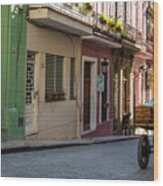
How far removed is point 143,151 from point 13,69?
1.14m

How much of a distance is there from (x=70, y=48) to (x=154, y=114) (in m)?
0.86

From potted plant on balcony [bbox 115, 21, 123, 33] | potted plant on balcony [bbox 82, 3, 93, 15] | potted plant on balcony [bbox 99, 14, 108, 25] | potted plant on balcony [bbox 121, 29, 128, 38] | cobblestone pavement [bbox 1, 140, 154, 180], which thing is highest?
potted plant on balcony [bbox 82, 3, 93, 15]

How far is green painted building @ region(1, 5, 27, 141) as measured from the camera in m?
4.92

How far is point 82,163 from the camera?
15.7 ft

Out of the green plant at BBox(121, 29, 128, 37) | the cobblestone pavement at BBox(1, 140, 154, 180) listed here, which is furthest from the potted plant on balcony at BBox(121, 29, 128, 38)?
the cobblestone pavement at BBox(1, 140, 154, 180)

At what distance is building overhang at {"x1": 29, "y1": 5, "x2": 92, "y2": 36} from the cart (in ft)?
2.38

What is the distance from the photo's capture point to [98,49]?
196 inches

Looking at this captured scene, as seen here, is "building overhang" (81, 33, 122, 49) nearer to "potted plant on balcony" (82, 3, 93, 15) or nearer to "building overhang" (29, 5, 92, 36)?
"building overhang" (29, 5, 92, 36)

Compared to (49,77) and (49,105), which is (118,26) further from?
(49,105)

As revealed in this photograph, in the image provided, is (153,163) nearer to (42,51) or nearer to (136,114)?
(136,114)

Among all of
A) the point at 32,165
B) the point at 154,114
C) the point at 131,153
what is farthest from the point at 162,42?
the point at 32,165

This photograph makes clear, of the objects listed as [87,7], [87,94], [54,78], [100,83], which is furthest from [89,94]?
[87,7]

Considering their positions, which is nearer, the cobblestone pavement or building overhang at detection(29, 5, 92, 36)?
the cobblestone pavement

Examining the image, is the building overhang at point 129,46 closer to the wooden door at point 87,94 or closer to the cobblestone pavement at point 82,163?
the wooden door at point 87,94
